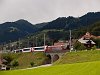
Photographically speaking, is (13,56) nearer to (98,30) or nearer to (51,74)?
(51,74)

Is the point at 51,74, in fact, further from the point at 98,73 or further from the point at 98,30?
the point at 98,30

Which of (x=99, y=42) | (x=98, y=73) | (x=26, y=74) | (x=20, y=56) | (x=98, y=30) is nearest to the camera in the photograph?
(x=98, y=73)

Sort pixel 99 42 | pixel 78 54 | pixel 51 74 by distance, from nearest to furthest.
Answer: pixel 51 74, pixel 78 54, pixel 99 42

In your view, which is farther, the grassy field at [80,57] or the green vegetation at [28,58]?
the green vegetation at [28,58]

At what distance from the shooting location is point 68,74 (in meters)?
35.4

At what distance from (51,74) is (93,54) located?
84.9ft

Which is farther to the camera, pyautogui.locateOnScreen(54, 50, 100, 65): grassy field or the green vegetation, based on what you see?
the green vegetation

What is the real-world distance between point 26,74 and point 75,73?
1149 centimetres

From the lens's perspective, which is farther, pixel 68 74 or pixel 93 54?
pixel 93 54

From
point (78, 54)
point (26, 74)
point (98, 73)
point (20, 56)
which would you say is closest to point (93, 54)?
point (78, 54)

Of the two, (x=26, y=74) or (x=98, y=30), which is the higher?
(x=98, y=30)

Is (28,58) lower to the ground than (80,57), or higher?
lower

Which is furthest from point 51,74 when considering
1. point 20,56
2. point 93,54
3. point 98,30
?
point 98,30

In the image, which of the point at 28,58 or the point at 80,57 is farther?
the point at 28,58
